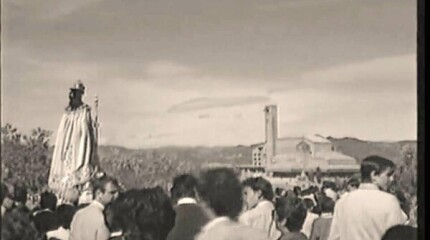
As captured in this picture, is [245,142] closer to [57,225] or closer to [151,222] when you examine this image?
[151,222]

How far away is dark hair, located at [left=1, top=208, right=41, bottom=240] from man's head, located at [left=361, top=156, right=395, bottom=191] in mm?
562

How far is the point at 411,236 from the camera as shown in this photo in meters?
1.06

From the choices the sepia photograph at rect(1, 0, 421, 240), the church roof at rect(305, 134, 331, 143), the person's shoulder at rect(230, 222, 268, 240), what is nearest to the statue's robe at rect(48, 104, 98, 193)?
the sepia photograph at rect(1, 0, 421, 240)

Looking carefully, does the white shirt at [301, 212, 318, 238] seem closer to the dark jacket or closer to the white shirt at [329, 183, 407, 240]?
the white shirt at [329, 183, 407, 240]

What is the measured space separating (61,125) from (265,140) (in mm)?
350

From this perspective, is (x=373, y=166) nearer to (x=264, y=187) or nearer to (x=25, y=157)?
(x=264, y=187)

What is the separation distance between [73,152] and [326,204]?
431mm

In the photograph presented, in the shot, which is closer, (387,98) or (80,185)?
(387,98)

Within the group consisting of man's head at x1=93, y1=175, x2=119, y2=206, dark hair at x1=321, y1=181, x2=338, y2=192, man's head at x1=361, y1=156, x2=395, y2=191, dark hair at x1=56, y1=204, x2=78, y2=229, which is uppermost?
man's head at x1=361, y1=156, x2=395, y2=191

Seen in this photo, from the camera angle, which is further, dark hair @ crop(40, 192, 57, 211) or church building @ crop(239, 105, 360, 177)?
dark hair @ crop(40, 192, 57, 211)

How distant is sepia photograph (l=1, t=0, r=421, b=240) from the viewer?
1.08 meters

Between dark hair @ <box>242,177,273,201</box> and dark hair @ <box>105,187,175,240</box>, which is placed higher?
dark hair @ <box>242,177,273,201</box>

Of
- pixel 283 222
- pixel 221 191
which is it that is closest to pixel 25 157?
pixel 221 191

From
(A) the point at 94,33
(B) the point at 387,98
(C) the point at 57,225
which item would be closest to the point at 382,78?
(B) the point at 387,98
